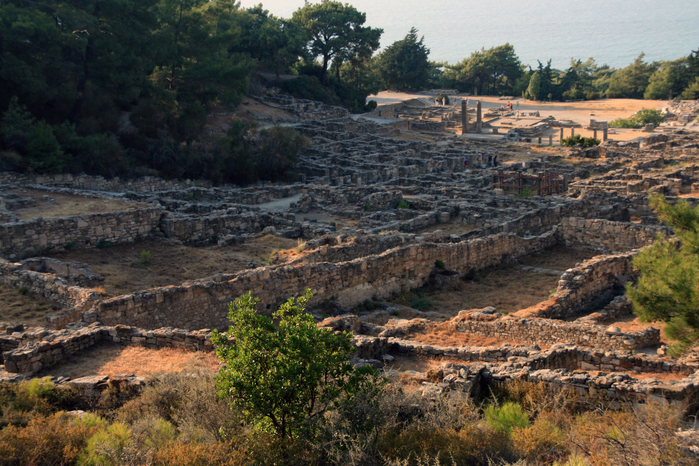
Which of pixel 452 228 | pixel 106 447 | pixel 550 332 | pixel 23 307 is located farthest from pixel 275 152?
pixel 106 447

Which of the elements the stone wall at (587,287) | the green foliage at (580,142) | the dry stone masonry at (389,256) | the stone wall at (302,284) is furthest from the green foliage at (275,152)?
the green foliage at (580,142)

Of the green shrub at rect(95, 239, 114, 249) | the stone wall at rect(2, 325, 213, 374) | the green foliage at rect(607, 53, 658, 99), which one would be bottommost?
the green shrub at rect(95, 239, 114, 249)

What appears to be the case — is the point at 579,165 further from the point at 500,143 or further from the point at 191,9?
the point at 191,9

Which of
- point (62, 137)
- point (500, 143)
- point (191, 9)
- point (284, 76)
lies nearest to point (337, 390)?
point (62, 137)

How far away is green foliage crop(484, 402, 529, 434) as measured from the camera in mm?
6697

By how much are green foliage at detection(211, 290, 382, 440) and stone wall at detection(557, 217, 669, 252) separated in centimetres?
1452

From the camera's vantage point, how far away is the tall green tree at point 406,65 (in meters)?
83.0

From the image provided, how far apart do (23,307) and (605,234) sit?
15.8 metres

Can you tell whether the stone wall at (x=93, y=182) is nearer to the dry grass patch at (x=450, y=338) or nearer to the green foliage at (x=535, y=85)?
the dry grass patch at (x=450, y=338)

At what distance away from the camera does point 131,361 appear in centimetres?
945

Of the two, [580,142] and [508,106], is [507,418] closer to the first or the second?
[580,142]

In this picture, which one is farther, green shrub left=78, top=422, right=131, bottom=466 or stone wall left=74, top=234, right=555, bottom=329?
stone wall left=74, top=234, right=555, bottom=329

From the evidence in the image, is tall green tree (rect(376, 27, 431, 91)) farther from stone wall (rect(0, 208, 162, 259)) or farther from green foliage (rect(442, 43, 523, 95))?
stone wall (rect(0, 208, 162, 259))

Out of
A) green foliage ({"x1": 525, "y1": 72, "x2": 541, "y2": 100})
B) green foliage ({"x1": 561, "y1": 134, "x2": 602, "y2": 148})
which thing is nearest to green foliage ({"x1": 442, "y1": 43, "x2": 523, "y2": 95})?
green foliage ({"x1": 525, "y1": 72, "x2": 541, "y2": 100})
